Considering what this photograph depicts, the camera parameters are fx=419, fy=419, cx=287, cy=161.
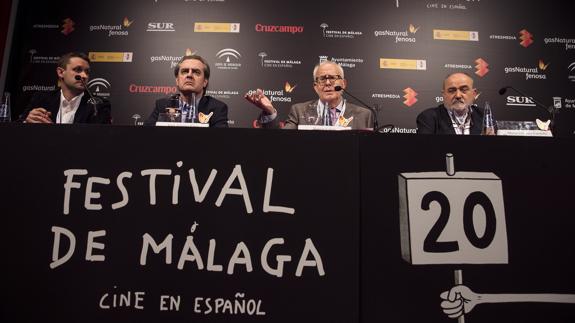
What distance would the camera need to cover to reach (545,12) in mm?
3938

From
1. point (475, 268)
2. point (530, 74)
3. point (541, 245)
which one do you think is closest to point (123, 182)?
point (475, 268)

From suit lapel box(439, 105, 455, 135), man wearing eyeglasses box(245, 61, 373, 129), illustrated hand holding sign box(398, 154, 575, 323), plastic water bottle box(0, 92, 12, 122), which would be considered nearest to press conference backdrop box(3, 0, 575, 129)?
man wearing eyeglasses box(245, 61, 373, 129)

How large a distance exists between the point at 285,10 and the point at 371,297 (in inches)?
132

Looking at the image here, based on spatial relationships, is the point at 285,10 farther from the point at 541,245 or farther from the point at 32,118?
the point at 541,245

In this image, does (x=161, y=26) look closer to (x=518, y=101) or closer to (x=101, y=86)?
(x=101, y=86)

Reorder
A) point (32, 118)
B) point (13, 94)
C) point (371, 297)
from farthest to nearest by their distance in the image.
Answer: point (13, 94), point (32, 118), point (371, 297)

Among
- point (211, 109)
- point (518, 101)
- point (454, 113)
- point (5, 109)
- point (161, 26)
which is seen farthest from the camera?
point (161, 26)

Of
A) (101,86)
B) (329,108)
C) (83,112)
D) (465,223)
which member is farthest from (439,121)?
(101,86)

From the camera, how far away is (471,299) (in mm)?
1126

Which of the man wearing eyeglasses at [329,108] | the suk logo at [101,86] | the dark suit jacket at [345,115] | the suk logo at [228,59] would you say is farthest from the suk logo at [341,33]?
the suk logo at [101,86]

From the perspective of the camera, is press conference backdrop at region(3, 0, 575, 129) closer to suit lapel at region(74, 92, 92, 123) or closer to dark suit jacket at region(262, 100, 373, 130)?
dark suit jacket at region(262, 100, 373, 130)

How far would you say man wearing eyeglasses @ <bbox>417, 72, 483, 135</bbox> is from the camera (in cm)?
272

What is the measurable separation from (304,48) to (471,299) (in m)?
3.14

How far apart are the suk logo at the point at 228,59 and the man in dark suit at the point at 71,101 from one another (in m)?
1.41
